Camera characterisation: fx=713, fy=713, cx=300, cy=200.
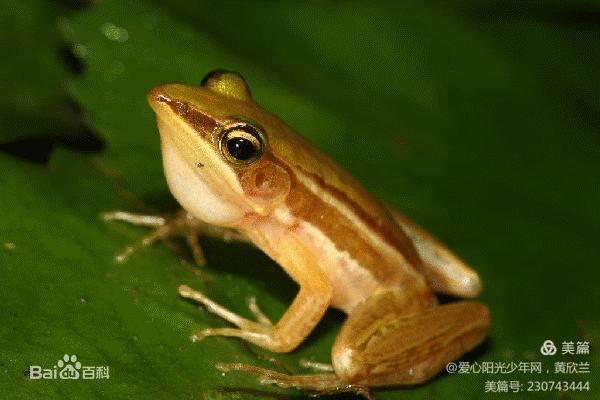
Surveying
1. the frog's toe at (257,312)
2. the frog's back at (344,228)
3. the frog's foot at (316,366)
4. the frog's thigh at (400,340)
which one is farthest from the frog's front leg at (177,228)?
the frog's thigh at (400,340)

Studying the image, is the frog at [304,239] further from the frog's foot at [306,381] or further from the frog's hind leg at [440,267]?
the frog's hind leg at [440,267]

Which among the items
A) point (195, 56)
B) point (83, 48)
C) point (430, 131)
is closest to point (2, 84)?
point (83, 48)

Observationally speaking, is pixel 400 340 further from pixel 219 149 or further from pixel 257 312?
pixel 219 149

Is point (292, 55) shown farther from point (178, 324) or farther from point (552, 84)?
point (178, 324)

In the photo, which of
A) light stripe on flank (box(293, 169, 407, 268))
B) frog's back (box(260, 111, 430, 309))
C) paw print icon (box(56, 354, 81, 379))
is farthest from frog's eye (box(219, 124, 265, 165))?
paw print icon (box(56, 354, 81, 379))

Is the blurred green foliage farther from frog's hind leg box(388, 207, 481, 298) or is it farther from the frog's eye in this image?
the frog's eye

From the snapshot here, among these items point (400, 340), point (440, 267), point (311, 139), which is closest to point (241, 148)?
point (400, 340)

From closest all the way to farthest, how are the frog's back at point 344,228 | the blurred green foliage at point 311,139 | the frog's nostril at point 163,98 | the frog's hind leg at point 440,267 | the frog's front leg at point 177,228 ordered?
the blurred green foliage at point 311,139
the frog's nostril at point 163,98
the frog's back at point 344,228
the frog's front leg at point 177,228
the frog's hind leg at point 440,267

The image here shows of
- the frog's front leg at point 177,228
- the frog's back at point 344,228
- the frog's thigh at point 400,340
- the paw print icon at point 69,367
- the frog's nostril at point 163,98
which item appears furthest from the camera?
the frog's front leg at point 177,228
